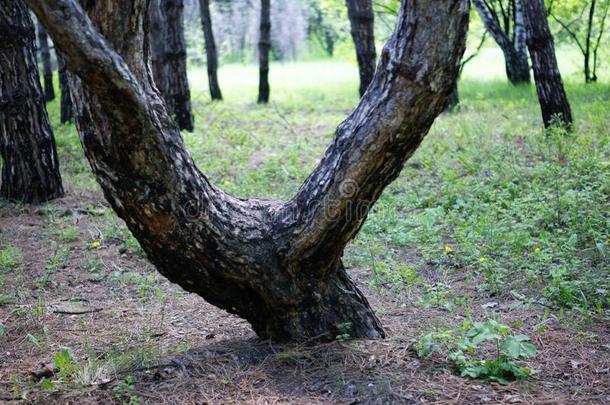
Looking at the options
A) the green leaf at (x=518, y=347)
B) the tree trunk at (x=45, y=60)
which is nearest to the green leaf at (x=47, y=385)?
the green leaf at (x=518, y=347)

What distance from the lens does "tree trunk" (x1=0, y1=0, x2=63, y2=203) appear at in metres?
7.37

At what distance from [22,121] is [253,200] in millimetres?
4576

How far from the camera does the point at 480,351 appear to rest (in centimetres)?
400

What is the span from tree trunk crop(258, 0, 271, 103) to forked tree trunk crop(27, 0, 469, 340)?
12.4m

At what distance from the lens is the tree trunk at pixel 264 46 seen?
15.8 metres

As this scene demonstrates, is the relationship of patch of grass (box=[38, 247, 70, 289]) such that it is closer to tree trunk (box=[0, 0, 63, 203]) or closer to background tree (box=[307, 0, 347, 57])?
tree trunk (box=[0, 0, 63, 203])

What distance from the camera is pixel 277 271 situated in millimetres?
3848

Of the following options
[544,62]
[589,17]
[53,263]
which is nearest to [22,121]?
[53,263]

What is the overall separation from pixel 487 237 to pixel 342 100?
35.9 ft

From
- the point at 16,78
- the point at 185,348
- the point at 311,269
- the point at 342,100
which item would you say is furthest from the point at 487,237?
the point at 342,100

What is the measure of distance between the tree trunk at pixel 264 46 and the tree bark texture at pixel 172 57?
3830 millimetres

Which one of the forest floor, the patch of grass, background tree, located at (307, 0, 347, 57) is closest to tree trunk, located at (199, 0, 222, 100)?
the forest floor

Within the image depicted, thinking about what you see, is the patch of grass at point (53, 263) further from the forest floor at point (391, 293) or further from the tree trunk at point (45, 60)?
the tree trunk at point (45, 60)

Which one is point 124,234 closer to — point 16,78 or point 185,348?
point 16,78
